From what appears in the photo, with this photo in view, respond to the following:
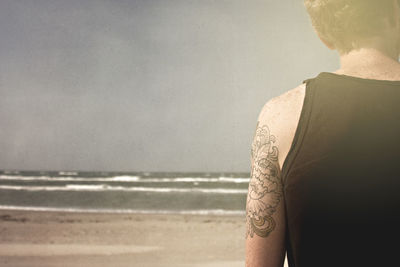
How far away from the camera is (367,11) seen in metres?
1.15

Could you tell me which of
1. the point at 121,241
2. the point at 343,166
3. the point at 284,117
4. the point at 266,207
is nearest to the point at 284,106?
the point at 284,117

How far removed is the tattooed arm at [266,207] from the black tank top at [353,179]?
0.45 feet

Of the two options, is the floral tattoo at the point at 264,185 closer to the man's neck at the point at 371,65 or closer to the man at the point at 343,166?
the man at the point at 343,166

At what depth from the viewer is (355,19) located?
1171mm

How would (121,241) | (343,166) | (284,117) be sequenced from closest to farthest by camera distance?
(343,166)
(284,117)
(121,241)

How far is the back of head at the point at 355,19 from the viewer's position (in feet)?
3.79

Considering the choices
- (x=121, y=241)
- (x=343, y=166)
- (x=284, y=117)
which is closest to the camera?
(x=343, y=166)

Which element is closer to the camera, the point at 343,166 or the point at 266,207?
the point at 343,166

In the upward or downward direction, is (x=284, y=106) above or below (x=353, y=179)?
above

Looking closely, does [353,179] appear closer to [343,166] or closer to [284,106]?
[343,166]

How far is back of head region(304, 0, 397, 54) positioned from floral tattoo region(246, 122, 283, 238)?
19.1 inches

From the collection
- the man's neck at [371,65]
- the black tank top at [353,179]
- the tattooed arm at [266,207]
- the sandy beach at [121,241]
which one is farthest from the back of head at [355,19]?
the sandy beach at [121,241]

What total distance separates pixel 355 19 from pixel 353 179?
0.62 metres

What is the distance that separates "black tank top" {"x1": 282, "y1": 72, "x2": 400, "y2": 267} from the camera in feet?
3.27
